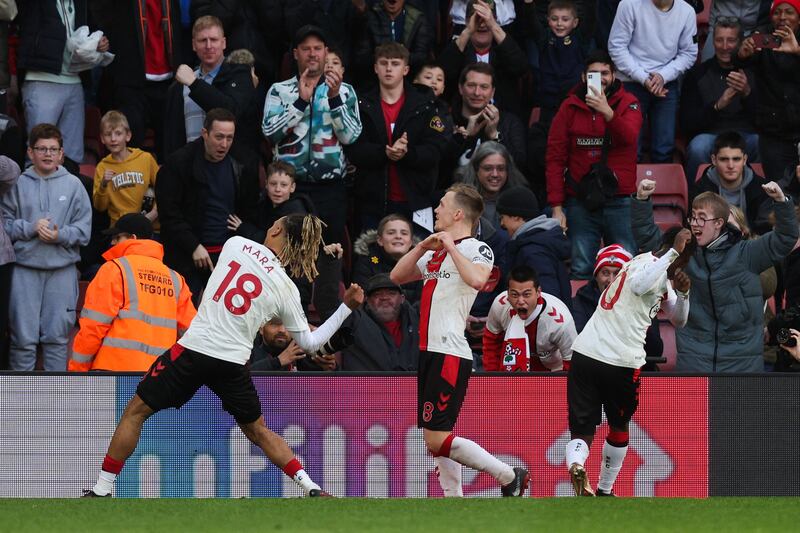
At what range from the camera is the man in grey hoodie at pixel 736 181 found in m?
12.8

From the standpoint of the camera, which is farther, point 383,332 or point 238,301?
point 383,332

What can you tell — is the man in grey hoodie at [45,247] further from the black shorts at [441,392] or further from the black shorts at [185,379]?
the black shorts at [441,392]

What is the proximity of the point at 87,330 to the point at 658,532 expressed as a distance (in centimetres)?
482

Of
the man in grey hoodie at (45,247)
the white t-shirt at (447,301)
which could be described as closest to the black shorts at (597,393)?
the white t-shirt at (447,301)

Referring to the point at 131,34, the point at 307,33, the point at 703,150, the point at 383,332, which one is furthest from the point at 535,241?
the point at 131,34

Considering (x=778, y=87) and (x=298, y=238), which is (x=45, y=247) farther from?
(x=778, y=87)

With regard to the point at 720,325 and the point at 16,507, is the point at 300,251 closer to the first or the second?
the point at 16,507

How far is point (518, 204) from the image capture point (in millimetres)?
11883

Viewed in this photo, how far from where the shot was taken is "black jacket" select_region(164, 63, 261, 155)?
13008 mm

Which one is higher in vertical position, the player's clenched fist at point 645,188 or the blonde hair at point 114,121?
the blonde hair at point 114,121

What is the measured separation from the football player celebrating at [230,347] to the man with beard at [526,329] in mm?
→ 1639

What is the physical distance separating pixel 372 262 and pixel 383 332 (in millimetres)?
1215

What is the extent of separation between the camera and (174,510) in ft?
27.0

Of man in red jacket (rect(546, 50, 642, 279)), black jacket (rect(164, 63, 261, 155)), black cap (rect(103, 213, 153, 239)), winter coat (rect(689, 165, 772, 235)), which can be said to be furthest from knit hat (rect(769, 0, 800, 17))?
black cap (rect(103, 213, 153, 239))
